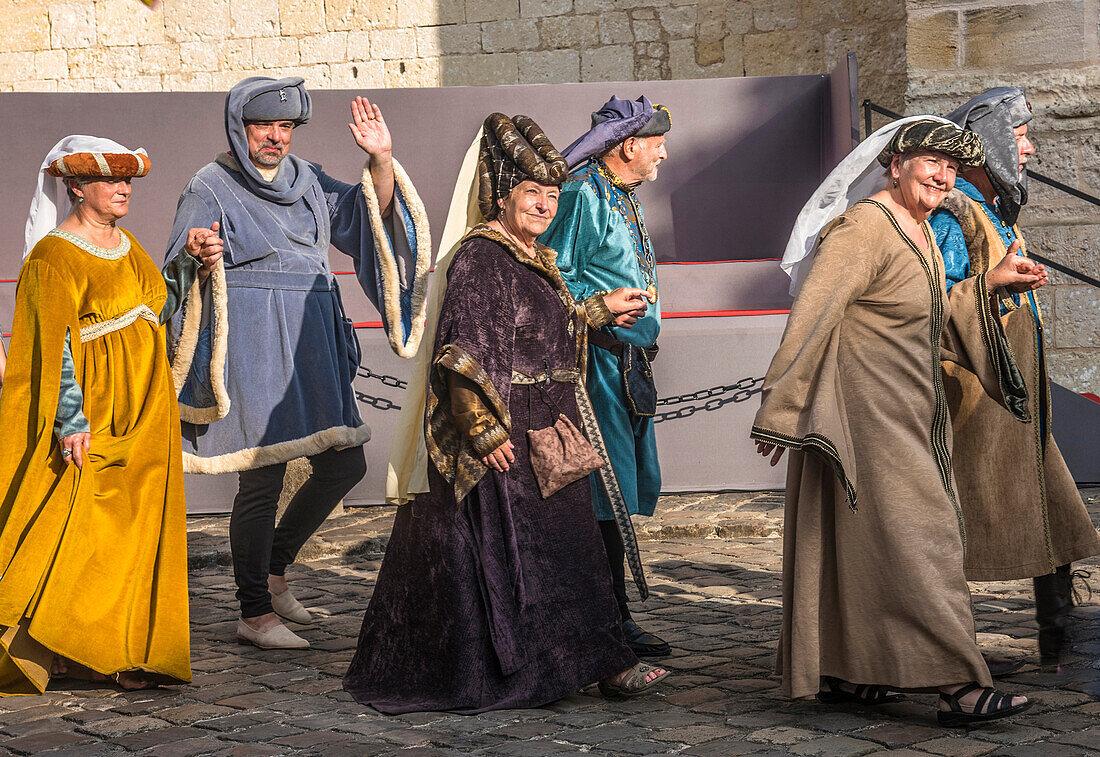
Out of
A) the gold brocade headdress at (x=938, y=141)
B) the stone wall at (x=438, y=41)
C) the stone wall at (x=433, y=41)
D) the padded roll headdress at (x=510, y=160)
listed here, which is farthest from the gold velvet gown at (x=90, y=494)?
the stone wall at (x=433, y=41)

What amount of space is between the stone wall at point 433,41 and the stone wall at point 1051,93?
2803 mm

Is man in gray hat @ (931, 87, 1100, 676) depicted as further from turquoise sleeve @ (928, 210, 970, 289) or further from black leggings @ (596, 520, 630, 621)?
black leggings @ (596, 520, 630, 621)

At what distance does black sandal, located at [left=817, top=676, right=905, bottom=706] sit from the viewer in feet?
11.8

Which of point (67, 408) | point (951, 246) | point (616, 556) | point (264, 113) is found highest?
point (264, 113)

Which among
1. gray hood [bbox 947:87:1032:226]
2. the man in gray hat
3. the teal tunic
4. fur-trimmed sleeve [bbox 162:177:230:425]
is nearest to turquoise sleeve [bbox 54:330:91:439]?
fur-trimmed sleeve [bbox 162:177:230:425]

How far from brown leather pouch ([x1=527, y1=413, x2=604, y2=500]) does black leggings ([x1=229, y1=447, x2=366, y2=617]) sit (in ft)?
4.25

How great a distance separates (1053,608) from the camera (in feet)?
13.7

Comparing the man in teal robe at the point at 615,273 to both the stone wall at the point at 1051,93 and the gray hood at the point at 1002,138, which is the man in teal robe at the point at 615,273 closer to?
the gray hood at the point at 1002,138

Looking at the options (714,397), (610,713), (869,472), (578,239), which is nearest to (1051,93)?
Result: (714,397)

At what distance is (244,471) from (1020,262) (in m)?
2.74

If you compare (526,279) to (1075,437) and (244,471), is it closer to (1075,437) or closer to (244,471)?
(244,471)

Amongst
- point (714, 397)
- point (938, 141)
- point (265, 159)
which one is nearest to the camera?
point (938, 141)

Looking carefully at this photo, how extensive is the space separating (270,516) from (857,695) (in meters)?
2.20

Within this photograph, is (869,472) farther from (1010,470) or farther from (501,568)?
(501,568)
